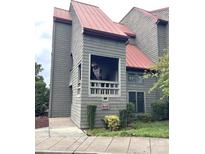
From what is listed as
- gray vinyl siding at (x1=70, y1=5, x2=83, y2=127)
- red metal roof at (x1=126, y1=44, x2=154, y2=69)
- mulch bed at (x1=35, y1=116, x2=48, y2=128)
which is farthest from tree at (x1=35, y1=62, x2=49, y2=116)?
red metal roof at (x1=126, y1=44, x2=154, y2=69)

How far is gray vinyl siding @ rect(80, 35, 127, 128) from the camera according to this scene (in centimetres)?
803

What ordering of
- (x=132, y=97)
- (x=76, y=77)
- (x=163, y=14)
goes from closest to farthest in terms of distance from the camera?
(x=76, y=77) → (x=132, y=97) → (x=163, y=14)

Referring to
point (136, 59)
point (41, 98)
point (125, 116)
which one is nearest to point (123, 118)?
point (125, 116)

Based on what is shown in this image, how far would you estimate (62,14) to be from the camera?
42.0 feet

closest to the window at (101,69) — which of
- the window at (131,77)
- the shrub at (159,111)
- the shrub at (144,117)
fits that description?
the window at (131,77)

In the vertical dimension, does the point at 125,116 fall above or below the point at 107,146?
above

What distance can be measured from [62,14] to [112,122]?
850 centimetres

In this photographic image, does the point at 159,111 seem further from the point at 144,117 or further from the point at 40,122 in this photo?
the point at 40,122

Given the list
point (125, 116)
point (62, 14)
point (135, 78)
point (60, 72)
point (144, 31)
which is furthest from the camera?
point (144, 31)

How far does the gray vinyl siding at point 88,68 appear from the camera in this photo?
8.03 metres

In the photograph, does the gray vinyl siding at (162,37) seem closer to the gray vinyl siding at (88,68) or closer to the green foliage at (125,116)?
the gray vinyl siding at (88,68)

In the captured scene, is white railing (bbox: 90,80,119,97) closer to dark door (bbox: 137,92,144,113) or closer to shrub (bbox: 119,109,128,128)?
shrub (bbox: 119,109,128,128)
